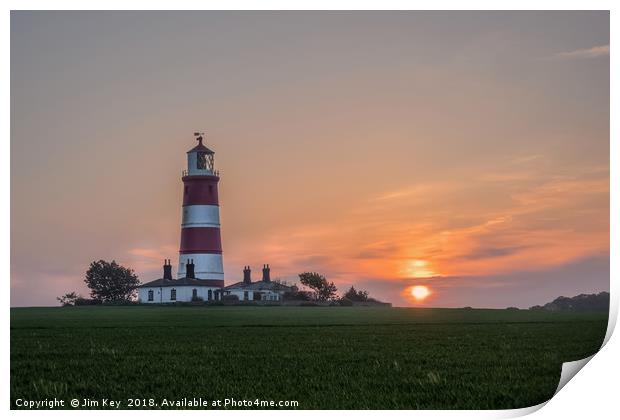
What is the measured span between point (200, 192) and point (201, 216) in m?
1.23

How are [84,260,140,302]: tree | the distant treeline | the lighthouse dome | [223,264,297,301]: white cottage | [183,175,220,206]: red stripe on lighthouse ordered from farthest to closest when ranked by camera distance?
[223,264,297,301]: white cottage, [183,175,220,206]: red stripe on lighthouse, [84,260,140,302]: tree, the lighthouse dome, the distant treeline

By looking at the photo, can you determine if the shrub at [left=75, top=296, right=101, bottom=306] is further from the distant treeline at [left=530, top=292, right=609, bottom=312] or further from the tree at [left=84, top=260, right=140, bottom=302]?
the distant treeline at [left=530, top=292, right=609, bottom=312]

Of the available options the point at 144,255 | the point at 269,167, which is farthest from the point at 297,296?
the point at 269,167

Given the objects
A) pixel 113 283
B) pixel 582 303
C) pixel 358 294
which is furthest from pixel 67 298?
pixel 582 303

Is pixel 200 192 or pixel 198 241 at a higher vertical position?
pixel 200 192

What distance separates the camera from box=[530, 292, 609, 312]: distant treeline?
14.4 m

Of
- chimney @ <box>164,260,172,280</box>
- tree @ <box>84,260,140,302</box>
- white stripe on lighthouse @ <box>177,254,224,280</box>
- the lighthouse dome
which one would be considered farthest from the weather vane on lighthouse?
white stripe on lighthouse @ <box>177,254,224,280</box>

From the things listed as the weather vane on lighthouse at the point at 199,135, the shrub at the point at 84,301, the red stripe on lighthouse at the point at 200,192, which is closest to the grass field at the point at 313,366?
the weather vane on lighthouse at the point at 199,135

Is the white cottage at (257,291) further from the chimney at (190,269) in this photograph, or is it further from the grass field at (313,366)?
the grass field at (313,366)

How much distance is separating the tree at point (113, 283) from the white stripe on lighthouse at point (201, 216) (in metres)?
4.11

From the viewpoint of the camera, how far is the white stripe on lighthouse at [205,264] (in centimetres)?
4162

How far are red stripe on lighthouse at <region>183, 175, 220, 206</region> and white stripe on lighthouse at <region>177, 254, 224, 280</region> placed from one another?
2.70 meters

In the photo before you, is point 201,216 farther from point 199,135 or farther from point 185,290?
point 199,135

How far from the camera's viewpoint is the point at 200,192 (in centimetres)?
4197
